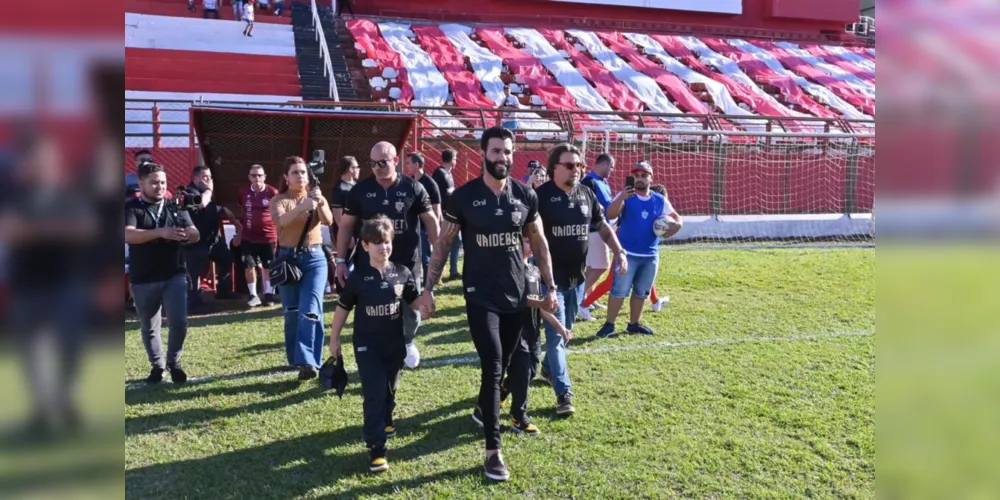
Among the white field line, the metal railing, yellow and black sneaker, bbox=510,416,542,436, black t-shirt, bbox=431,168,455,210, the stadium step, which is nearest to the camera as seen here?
yellow and black sneaker, bbox=510,416,542,436

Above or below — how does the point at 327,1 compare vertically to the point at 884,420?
above

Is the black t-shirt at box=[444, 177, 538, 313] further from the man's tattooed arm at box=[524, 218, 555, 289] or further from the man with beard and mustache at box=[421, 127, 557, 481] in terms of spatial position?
the man's tattooed arm at box=[524, 218, 555, 289]

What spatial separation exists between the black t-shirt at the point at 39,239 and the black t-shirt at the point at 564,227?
15.3ft

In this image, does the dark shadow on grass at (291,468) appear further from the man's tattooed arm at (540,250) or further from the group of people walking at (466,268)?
the man's tattooed arm at (540,250)

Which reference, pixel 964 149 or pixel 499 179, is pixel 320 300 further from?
pixel 964 149

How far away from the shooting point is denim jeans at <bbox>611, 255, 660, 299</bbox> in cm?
739

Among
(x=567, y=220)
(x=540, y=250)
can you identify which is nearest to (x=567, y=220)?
(x=567, y=220)

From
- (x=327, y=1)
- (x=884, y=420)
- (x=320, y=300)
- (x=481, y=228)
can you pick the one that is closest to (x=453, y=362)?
(x=320, y=300)

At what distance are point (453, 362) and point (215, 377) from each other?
6.95 ft

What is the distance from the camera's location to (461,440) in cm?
467

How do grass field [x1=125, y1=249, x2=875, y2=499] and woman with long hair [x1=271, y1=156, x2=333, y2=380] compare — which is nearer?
grass field [x1=125, y1=249, x2=875, y2=499]

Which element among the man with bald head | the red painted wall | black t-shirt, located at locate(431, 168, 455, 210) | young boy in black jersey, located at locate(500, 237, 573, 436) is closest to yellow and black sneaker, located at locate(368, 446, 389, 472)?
young boy in black jersey, located at locate(500, 237, 573, 436)

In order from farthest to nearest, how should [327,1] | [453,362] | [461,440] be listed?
[327,1] < [453,362] < [461,440]

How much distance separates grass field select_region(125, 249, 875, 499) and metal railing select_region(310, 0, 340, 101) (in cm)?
1073
